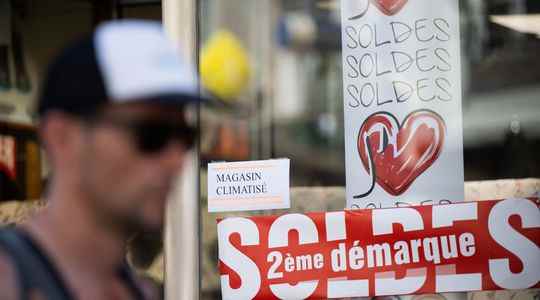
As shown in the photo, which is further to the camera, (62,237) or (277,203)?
(277,203)

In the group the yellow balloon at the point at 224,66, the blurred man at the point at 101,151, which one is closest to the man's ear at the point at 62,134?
the blurred man at the point at 101,151

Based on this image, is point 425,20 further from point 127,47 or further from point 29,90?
point 127,47

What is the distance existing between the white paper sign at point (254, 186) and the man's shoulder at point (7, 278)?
4.08 m

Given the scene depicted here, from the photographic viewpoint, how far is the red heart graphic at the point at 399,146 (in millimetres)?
5453

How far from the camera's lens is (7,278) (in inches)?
59.8

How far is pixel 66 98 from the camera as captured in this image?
1612mm

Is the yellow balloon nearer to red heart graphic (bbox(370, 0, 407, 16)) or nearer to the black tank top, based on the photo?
red heart graphic (bbox(370, 0, 407, 16))

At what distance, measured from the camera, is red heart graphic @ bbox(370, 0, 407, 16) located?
552cm

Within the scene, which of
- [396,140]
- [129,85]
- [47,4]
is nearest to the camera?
[129,85]

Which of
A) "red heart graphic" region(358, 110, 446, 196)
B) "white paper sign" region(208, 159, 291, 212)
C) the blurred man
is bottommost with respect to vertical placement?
"white paper sign" region(208, 159, 291, 212)

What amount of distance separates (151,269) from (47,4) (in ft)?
6.09

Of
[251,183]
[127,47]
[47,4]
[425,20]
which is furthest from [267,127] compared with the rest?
[127,47]

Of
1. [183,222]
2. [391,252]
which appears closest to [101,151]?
[391,252]

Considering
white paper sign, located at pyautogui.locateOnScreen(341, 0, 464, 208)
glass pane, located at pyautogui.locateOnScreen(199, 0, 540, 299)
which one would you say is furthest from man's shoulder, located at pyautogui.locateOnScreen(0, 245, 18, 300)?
white paper sign, located at pyautogui.locateOnScreen(341, 0, 464, 208)
